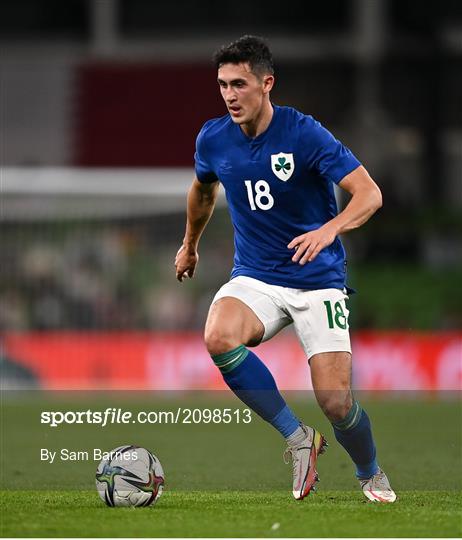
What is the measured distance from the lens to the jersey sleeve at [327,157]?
21.0 feet

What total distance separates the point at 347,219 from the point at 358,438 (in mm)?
1170

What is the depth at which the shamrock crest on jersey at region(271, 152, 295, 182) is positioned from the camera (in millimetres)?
6516

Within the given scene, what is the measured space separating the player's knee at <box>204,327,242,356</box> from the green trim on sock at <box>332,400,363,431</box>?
690mm

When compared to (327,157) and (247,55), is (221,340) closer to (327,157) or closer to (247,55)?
(327,157)

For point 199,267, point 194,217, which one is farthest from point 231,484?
point 199,267

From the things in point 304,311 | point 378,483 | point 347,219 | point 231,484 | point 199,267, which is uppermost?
point 347,219

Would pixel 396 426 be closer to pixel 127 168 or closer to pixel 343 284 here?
pixel 343 284

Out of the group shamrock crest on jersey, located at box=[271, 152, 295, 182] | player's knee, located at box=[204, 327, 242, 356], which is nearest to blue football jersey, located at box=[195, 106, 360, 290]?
shamrock crest on jersey, located at box=[271, 152, 295, 182]

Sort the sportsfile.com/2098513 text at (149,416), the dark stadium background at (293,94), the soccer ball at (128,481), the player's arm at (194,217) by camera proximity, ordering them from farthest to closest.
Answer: the dark stadium background at (293,94) → the sportsfile.com/2098513 text at (149,416) → the player's arm at (194,217) → the soccer ball at (128,481)

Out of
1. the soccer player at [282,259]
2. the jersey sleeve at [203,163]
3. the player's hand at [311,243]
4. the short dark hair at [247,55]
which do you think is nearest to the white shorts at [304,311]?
the soccer player at [282,259]

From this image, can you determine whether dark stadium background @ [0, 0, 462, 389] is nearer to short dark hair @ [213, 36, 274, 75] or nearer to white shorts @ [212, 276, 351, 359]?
white shorts @ [212, 276, 351, 359]

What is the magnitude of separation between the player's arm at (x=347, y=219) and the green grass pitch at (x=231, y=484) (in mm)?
1214

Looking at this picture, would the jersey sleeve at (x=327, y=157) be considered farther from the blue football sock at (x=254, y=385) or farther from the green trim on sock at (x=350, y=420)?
the green trim on sock at (x=350, y=420)

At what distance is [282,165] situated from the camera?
6527mm
